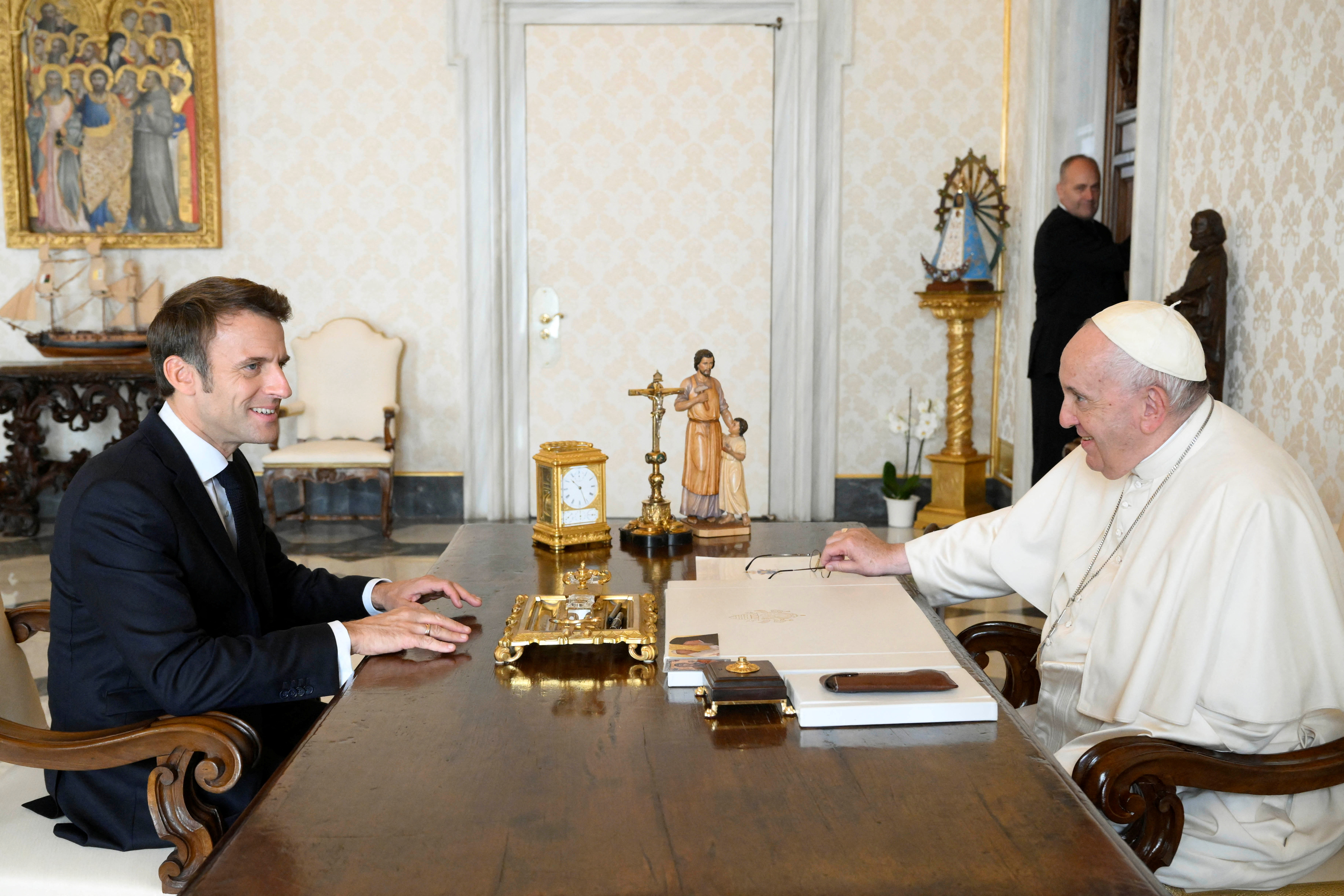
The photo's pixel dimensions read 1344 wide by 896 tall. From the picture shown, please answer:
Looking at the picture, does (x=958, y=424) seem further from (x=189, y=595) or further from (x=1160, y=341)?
(x=189, y=595)

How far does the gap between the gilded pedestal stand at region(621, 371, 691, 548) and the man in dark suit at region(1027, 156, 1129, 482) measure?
332 cm

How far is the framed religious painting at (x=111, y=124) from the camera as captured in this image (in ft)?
24.1

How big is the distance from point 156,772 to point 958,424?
6.08 metres

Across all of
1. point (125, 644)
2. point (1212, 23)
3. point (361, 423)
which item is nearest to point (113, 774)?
point (125, 644)

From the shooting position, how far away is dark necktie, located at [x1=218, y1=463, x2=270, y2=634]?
2436 millimetres

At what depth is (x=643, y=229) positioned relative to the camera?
24.7ft

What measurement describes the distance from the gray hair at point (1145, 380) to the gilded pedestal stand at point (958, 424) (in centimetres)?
485

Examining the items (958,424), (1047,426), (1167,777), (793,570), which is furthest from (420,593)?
(958,424)

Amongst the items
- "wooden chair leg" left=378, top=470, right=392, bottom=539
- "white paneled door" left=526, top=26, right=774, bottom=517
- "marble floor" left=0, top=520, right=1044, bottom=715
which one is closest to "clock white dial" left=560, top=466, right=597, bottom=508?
"marble floor" left=0, top=520, right=1044, bottom=715

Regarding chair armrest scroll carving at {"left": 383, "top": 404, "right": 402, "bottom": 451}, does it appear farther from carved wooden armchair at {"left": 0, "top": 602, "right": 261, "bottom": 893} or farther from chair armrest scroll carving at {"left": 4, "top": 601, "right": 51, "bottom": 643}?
carved wooden armchair at {"left": 0, "top": 602, "right": 261, "bottom": 893}

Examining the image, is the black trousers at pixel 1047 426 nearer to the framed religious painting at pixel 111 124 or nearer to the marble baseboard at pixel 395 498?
the marble baseboard at pixel 395 498

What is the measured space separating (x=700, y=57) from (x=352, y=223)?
2.42 meters

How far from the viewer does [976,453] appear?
7.48 meters

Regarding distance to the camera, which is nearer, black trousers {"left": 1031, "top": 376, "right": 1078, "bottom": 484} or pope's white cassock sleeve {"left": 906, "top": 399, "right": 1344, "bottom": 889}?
pope's white cassock sleeve {"left": 906, "top": 399, "right": 1344, "bottom": 889}
